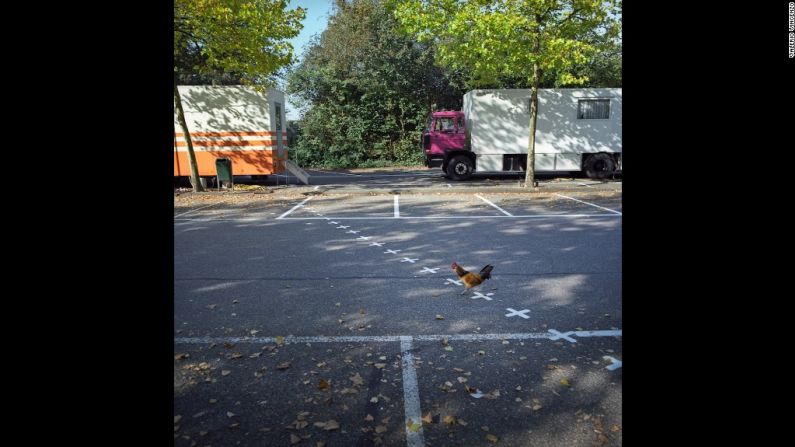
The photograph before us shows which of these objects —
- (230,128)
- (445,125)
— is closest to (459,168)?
(445,125)

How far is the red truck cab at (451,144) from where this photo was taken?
63.9 ft

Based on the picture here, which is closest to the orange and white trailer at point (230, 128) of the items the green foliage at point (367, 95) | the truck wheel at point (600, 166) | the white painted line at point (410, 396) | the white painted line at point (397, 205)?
the white painted line at point (397, 205)

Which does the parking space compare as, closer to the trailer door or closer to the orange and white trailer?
the orange and white trailer

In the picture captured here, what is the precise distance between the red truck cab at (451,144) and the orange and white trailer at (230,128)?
6.08 metres

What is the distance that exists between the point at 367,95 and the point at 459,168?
1033 cm

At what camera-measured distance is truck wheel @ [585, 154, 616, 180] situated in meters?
19.3

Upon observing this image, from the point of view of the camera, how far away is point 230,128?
690 inches

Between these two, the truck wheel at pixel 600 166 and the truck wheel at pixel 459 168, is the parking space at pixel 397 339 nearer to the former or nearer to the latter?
the truck wheel at pixel 459 168

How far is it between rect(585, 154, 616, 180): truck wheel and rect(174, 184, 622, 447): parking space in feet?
35.7
